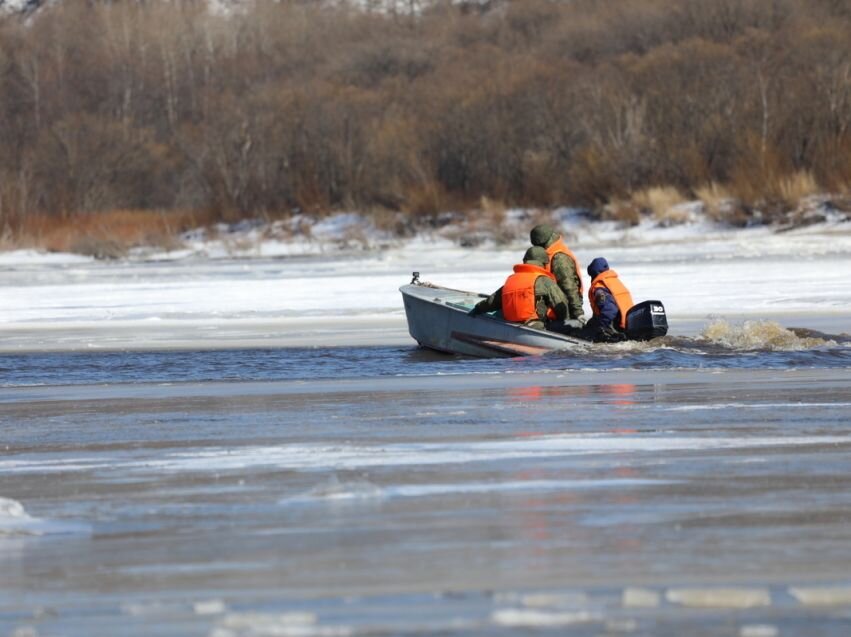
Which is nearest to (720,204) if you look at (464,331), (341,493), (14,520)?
(464,331)

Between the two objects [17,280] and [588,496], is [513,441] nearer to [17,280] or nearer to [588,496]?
[588,496]

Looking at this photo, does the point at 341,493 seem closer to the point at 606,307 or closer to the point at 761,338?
the point at 606,307

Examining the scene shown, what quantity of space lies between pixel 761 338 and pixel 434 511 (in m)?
8.91

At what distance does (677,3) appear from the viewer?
6197cm

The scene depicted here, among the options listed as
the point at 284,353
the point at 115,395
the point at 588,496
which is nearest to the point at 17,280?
the point at 284,353

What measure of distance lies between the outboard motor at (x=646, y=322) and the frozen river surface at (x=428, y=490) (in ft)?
0.53

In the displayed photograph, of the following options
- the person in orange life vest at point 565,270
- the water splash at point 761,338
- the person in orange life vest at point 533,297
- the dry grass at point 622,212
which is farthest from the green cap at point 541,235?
the dry grass at point 622,212

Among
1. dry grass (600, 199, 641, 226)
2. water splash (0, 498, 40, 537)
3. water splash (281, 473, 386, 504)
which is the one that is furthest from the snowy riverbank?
water splash (0, 498, 40, 537)

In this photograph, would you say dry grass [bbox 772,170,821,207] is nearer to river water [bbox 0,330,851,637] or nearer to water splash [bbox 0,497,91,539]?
river water [bbox 0,330,851,637]

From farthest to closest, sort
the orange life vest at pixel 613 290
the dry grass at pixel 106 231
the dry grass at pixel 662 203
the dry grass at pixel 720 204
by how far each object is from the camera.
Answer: the dry grass at pixel 106 231
the dry grass at pixel 662 203
the dry grass at pixel 720 204
the orange life vest at pixel 613 290

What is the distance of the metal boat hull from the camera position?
15516mm

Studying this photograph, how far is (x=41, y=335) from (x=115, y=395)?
669 cm

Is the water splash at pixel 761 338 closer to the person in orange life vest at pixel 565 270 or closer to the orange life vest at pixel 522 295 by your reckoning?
the person in orange life vest at pixel 565 270

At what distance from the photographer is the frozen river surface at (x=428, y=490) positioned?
541 cm
